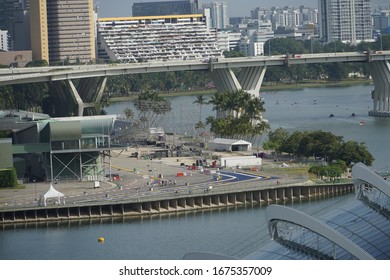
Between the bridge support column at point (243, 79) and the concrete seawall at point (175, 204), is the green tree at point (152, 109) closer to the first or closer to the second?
the bridge support column at point (243, 79)

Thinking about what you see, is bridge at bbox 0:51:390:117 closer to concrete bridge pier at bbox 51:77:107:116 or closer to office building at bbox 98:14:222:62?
concrete bridge pier at bbox 51:77:107:116

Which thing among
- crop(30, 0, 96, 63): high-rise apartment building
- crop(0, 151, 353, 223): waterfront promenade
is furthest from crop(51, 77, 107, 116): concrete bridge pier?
crop(30, 0, 96, 63): high-rise apartment building

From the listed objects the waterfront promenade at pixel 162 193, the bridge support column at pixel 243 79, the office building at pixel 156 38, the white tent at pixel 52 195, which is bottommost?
the waterfront promenade at pixel 162 193

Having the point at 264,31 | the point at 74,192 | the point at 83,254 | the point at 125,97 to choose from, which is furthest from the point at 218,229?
the point at 264,31

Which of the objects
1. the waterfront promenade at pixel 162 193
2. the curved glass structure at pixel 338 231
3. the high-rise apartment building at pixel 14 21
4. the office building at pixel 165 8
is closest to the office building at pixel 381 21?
the office building at pixel 165 8

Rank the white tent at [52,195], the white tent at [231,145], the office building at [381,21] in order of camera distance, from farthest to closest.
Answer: the office building at [381,21], the white tent at [231,145], the white tent at [52,195]

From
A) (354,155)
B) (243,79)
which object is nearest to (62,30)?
(243,79)
